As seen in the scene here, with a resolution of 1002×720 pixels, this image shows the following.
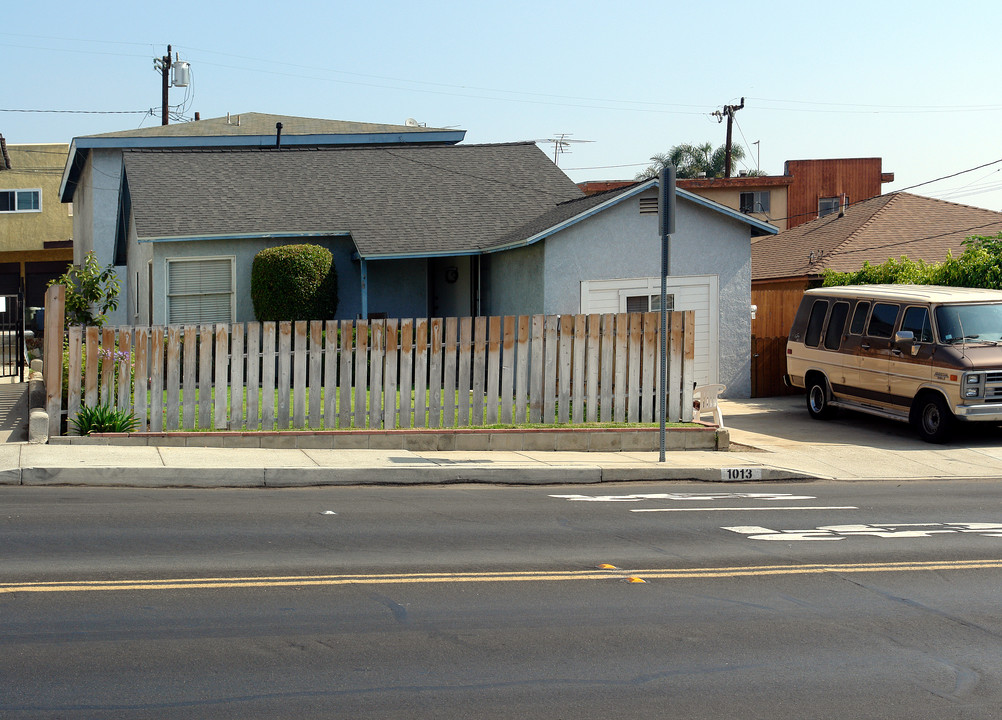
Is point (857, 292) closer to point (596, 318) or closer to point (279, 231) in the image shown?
point (596, 318)

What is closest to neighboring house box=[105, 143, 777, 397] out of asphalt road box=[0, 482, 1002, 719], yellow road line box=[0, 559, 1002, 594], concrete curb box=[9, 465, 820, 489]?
concrete curb box=[9, 465, 820, 489]

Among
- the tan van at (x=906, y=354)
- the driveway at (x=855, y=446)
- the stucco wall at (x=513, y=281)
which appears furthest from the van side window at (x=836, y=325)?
the stucco wall at (x=513, y=281)

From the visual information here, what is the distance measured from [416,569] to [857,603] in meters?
3.09

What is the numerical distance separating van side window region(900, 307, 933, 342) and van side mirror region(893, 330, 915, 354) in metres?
0.12

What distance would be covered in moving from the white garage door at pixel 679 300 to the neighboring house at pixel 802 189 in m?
27.8

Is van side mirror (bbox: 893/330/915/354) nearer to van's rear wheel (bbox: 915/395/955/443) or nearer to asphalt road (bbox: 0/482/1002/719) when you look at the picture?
van's rear wheel (bbox: 915/395/955/443)

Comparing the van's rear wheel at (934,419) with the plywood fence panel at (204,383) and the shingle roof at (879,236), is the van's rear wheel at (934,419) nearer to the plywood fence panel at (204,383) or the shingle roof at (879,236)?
the plywood fence panel at (204,383)

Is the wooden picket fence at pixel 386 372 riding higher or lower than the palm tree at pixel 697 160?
lower

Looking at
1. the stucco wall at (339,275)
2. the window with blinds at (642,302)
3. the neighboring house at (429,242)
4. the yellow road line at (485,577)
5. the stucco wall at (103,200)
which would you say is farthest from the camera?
the stucco wall at (103,200)

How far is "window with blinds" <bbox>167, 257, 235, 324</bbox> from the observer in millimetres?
20094

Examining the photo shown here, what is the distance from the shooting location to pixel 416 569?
25.4 ft

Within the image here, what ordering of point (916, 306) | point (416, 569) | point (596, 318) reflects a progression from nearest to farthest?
point (416, 569) < point (596, 318) < point (916, 306)

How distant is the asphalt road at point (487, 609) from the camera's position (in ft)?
17.5

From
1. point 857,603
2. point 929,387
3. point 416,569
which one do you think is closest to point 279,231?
point 929,387
